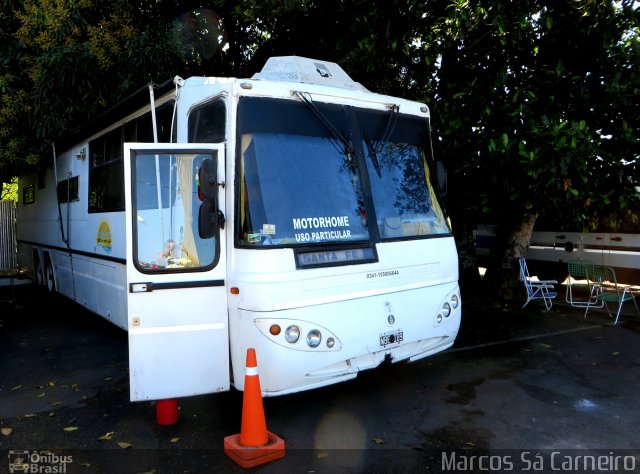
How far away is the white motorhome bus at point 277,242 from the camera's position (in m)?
4.22

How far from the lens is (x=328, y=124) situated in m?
4.77

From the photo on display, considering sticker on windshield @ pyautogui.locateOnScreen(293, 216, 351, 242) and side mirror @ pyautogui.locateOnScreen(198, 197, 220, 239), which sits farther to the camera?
sticker on windshield @ pyautogui.locateOnScreen(293, 216, 351, 242)

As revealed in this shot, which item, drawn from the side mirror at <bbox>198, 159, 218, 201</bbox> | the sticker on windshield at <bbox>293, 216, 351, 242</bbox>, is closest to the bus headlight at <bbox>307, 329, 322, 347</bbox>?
the sticker on windshield at <bbox>293, 216, 351, 242</bbox>

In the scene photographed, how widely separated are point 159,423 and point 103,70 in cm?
642

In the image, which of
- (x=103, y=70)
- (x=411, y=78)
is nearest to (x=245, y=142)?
(x=411, y=78)

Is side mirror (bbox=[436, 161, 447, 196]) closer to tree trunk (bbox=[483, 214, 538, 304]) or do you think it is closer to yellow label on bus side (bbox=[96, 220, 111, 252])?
yellow label on bus side (bbox=[96, 220, 111, 252])

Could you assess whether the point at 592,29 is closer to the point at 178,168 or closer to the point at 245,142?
the point at 245,142

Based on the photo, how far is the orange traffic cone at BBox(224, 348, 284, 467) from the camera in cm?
392

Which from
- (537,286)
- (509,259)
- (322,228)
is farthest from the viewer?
(509,259)

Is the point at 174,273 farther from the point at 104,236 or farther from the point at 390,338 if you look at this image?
the point at 104,236

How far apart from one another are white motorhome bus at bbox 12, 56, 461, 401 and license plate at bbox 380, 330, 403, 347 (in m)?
0.01

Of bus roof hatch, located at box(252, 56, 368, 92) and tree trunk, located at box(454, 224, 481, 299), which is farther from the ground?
bus roof hatch, located at box(252, 56, 368, 92)

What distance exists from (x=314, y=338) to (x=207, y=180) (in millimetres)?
1509

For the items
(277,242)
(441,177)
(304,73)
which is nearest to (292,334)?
(277,242)
